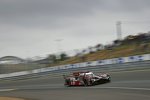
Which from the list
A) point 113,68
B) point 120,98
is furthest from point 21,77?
point 120,98

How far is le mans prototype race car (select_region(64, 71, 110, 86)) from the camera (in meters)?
22.2

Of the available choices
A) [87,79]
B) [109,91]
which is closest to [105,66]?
[87,79]

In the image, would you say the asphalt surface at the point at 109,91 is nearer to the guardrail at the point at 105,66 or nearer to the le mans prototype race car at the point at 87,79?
the le mans prototype race car at the point at 87,79

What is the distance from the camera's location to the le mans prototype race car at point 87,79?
876 inches

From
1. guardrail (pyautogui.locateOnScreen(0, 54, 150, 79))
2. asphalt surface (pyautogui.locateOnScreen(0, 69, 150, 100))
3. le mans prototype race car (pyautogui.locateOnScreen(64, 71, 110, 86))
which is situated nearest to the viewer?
asphalt surface (pyautogui.locateOnScreen(0, 69, 150, 100))

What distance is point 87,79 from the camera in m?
22.8

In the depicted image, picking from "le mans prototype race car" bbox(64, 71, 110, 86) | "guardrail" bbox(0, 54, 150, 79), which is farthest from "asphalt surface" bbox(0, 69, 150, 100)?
"guardrail" bbox(0, 54, 150, 79)

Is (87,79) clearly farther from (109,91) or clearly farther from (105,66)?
(105,66)

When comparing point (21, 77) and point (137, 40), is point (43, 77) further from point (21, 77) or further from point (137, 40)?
point (137, 40)

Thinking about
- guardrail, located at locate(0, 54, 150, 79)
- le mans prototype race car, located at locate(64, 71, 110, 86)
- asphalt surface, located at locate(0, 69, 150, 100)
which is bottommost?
asphalt surface, located at locate(0, 69, 150, 100)

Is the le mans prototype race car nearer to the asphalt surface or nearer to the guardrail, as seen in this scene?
the asphalt surface

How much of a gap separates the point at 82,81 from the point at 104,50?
112 feet

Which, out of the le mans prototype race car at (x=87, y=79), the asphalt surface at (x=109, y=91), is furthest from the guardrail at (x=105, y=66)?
the le mans prototype race car at (x=87, y=79)

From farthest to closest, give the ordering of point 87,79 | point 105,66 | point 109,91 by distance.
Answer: point 105,66 → point 87,79 → point 109,91
